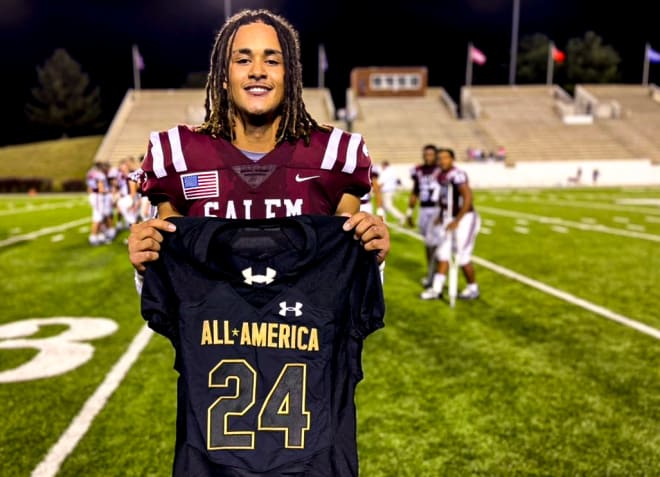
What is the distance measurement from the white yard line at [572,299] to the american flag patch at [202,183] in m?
5.28

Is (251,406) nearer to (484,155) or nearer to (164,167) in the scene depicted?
(164,167)

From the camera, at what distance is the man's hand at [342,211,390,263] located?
160 cm

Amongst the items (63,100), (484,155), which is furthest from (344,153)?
(63,100)

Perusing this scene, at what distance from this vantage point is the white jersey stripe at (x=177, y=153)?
1.72 metres

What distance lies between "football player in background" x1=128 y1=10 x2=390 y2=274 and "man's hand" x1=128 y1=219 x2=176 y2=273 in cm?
7

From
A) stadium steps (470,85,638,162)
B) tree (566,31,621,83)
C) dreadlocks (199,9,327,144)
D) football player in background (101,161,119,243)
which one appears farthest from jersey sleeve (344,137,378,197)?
tree (566,31,621,83)

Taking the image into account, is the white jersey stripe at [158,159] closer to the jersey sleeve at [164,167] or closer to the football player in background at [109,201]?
the jersey sleeve at [164,167]

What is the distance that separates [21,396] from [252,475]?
3.49m

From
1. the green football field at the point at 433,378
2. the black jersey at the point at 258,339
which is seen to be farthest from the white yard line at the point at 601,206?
the black jersey at the point at 258,339

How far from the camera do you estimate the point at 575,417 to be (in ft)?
12.9

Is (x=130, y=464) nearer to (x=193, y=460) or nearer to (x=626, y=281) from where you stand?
(x=193, y=460)

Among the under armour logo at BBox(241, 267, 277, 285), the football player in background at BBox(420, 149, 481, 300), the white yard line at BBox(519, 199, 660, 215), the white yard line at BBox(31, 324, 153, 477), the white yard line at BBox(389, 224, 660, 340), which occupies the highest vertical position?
the under armour logo at BBox(241, 267, 277, 285)

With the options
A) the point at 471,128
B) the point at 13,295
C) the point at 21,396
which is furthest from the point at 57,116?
the point at 21,396

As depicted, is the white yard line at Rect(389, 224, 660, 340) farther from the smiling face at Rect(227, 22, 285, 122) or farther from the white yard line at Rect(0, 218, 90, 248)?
the white yard line at Rect(0, 218, 90, 248)
